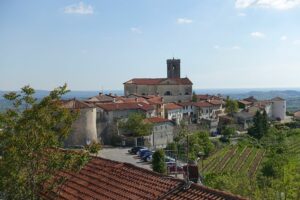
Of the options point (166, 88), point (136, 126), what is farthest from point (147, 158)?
point (166, 88)

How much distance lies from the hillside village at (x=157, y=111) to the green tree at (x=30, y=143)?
101 feet

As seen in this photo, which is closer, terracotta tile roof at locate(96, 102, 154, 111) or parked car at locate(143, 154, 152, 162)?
parked car at locate(143, 154, 152, 162)

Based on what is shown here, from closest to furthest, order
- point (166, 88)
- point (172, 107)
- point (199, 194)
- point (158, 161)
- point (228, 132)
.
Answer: point (199, 194) → point (158, 161) → point (228, 132) → point (172, 107) → point (166, 88)

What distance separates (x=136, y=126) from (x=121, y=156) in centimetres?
1068

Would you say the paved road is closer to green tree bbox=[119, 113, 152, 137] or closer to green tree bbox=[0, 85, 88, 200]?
green tree bbox=[119, 113, 152, 137]

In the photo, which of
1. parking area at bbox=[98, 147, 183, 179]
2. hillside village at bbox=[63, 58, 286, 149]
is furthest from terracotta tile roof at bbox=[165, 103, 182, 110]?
parking area at bbox=[98, 147, 183, 179]

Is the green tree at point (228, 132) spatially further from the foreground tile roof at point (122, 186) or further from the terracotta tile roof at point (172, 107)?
the foreground tile roof at point (122, 186)

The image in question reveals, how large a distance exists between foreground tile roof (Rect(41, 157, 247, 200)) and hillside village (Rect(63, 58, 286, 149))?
2833cm

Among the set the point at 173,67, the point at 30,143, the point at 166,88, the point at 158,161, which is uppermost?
the point at 173,67

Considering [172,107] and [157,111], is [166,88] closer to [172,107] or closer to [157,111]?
[172,107]

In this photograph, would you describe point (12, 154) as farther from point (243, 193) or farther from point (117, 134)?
point (117, 134)

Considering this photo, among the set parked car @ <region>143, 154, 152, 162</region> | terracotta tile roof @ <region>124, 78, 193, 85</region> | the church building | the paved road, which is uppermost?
terracotta tile roof @ <region>124, 78, 193, 85</region>

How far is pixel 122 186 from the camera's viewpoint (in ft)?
38.9

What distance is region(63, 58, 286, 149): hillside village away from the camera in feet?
178
